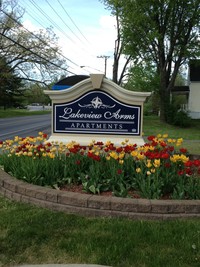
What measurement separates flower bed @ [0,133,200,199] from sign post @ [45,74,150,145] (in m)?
1.62

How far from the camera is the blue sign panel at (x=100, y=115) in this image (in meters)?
7.53

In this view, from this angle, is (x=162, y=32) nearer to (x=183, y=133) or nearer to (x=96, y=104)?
(x=183, y=133)

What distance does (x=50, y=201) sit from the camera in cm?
467

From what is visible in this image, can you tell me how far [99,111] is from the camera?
7.55 m

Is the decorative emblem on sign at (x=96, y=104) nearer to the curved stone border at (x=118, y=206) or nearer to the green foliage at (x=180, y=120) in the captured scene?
the curved stone border at (x=118, y=206)

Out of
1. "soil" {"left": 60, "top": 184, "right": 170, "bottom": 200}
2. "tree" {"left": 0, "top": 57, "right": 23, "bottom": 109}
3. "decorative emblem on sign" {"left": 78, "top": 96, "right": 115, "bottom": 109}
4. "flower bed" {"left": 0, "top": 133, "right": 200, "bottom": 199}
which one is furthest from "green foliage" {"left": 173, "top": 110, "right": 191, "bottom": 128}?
"tree" {"left": 0, "top": 57, "right": 23, "bottom": 109}

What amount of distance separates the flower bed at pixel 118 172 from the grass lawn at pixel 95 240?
24.1 inches

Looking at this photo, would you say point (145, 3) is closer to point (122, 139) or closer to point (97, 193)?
point (122, 139)

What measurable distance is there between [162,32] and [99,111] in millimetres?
19161

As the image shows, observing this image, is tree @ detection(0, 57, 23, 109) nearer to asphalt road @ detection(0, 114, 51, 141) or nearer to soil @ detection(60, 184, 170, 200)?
asphalt road @ detection(0, 114, 51, 141)

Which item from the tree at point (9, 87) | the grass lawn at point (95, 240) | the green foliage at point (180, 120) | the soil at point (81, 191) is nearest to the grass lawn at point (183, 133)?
the green foliage at point (180, 120)

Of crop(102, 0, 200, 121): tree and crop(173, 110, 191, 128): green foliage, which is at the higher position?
crop(102, 0, 200, 121): tree

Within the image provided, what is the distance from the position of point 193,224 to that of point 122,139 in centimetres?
361

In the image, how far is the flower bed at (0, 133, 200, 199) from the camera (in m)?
4.73
